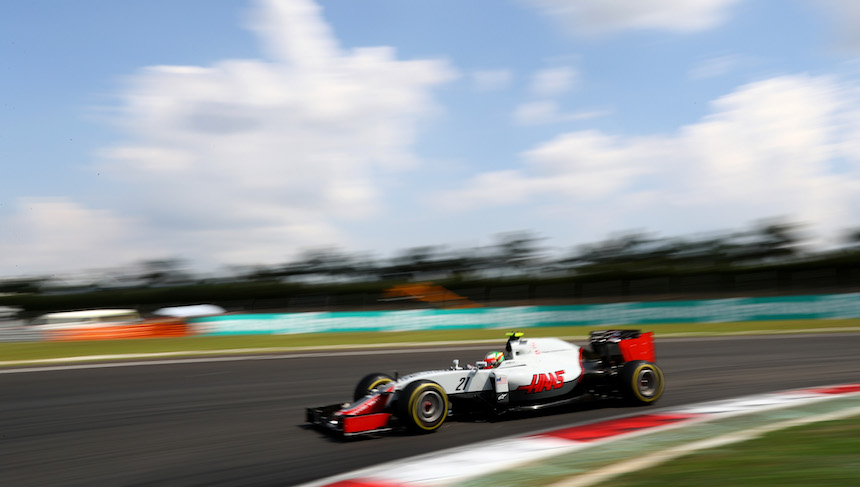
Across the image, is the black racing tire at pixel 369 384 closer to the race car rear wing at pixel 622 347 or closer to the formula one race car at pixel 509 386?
the formula one race car at pixel 509 386

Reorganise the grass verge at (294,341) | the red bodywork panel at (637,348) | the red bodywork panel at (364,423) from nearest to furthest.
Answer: the red bodywork panel at (364,423) → the red bodywork panel at (637,348) → the grass verge at (294,341)

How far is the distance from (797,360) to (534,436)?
7.86m

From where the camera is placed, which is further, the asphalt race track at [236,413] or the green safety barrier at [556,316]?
the green safety barrier at [556,316]

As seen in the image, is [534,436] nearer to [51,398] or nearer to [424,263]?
[51,398]

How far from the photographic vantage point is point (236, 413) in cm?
849

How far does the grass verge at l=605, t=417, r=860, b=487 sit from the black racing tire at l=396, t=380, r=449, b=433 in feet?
8.27

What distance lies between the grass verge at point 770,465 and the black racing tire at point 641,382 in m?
2.22

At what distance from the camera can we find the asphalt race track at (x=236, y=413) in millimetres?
5852

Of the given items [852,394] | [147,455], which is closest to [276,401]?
[147,455]

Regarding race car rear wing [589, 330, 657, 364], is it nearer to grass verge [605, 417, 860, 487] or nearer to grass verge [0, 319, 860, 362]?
grass verge [605, 417, 860, 487]

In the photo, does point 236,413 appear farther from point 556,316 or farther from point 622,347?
point 556,316

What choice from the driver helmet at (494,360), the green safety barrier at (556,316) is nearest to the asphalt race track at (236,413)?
the driver helmet at (494,360)

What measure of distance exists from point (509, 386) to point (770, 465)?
10.2 feet

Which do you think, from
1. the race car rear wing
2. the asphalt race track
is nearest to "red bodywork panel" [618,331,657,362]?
→ the race car rear wing
